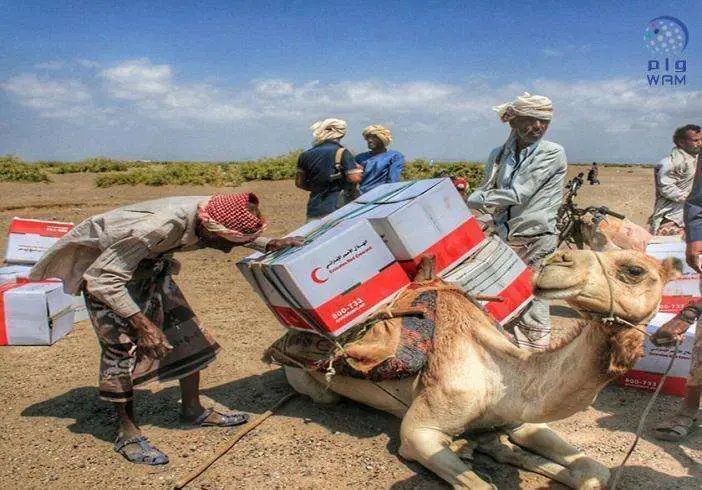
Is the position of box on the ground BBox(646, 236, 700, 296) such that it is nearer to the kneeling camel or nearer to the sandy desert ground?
the sandy desert ground

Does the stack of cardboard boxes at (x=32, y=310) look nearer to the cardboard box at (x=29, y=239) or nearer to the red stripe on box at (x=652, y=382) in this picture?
the cardboard box at (x=29, y=239)

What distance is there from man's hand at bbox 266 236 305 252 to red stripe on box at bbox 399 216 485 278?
2.30 ft

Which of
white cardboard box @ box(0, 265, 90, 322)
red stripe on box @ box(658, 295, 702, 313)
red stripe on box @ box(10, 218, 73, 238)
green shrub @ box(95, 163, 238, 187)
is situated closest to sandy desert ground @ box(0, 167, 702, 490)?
white cardboard box @ box(0, 265, 90, 322)

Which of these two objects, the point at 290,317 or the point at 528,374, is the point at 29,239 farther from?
the point at 528,374

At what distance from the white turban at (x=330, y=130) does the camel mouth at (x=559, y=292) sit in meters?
4.06

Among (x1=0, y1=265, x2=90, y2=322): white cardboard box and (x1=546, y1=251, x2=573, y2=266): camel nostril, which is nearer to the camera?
(x1=546, y1=251, x2=573, y2=266): camel nostril

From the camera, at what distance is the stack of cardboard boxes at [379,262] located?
144 inches

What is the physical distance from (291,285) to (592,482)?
204 centimetres

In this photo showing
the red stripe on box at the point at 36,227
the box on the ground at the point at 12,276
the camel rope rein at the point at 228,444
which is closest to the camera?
the camel rope rein at the point at 228,444

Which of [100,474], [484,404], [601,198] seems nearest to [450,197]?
[484,404]

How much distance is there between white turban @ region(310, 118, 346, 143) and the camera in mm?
6391

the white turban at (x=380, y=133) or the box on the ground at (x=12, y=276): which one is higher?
the white turban at (x=380, y=133)

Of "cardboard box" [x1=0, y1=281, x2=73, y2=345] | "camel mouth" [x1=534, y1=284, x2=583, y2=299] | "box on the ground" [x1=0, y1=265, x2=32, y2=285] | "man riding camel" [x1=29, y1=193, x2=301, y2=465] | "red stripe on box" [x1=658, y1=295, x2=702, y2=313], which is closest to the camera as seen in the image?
"camel mouth" [x1=534, y1=284, x2=583, y2=299]

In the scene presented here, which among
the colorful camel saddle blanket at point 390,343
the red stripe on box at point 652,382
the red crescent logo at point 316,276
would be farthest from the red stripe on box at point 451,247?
the red stripe on box at point 652,382
